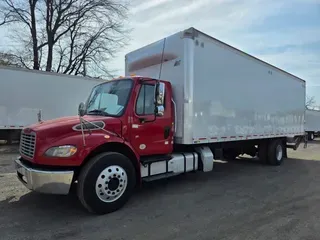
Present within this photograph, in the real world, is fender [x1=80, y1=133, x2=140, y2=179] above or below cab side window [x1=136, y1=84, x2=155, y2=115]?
below

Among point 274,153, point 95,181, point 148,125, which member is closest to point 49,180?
point 95,181

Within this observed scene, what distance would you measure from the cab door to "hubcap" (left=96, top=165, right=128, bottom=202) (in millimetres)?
730

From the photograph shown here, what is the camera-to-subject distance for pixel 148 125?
18.8ft

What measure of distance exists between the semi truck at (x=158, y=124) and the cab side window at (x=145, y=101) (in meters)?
0.02

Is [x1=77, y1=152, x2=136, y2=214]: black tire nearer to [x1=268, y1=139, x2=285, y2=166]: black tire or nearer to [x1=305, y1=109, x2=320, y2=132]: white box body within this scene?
[x1=268, y1=139, x2=285, y2=166]: black tire

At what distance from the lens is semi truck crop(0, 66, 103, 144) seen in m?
12.1

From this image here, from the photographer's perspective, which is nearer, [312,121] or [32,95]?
[32,95]

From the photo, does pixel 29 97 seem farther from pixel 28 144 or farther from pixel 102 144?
pixel 102 144

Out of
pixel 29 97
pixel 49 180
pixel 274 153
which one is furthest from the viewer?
pixel 29 97

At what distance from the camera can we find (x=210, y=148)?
25.4ft

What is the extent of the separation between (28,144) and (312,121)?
29422 mm

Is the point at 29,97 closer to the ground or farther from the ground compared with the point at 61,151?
farther from the ground

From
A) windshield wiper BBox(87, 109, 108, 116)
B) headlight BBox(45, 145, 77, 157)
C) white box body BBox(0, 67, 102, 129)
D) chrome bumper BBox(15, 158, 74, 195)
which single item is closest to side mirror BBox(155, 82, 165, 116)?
windshield wiper BBox(87, 109, 108, 116)

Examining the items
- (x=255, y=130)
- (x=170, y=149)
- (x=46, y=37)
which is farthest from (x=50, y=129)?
(x=46, y=37)
